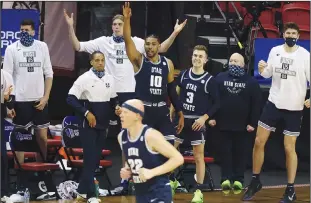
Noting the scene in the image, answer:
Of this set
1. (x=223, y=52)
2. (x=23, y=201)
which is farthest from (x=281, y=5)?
(x=23, y=201)

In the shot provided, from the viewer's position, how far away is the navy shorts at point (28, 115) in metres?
13.6

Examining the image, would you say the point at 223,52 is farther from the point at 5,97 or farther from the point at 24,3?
the point at 5,97

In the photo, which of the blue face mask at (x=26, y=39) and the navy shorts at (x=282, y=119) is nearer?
the navy shorts at (x=282, y=119)

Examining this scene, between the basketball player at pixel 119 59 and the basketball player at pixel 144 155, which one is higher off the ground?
the basketball player at pixel 119 59

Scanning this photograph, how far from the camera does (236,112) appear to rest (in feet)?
47.0

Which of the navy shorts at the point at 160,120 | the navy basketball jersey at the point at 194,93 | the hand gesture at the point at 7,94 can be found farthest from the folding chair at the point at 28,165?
the navy basketball jersey at the point at 194,93

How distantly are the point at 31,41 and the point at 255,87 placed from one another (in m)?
3.29

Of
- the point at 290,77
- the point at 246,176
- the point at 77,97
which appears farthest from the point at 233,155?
the point at 77,97

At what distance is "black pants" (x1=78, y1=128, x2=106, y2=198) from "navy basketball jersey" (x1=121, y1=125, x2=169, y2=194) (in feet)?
9.44

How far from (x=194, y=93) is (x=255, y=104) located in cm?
129

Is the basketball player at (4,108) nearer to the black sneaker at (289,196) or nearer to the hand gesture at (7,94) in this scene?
the hand gesture at (7,94)

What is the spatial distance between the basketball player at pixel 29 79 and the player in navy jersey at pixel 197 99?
1922 mm

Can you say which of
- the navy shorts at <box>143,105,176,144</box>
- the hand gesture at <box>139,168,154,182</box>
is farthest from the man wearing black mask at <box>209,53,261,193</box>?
the hand gesture at <box>139,168,154,182</box>

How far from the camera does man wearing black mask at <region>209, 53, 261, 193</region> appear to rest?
1423cm
